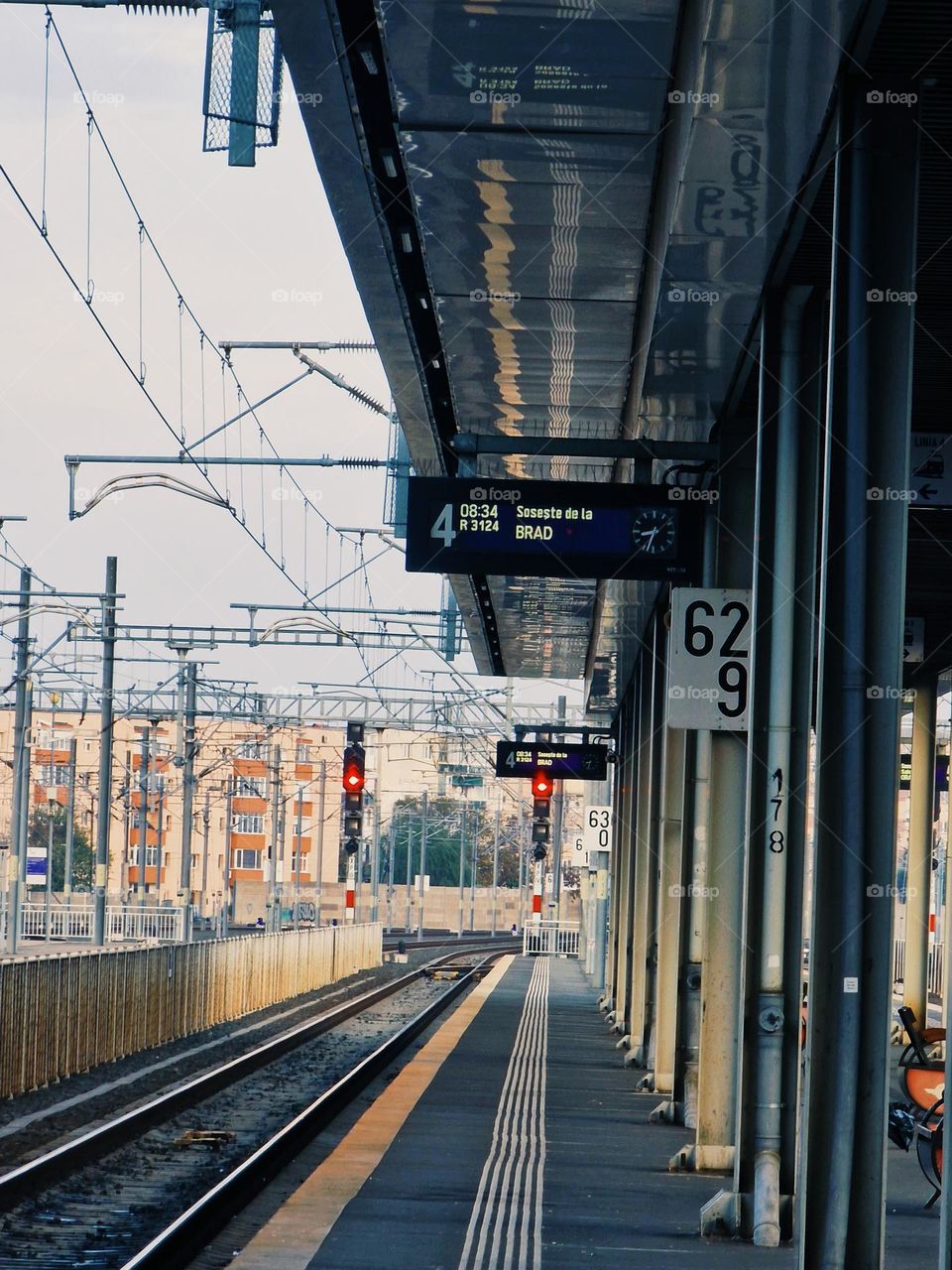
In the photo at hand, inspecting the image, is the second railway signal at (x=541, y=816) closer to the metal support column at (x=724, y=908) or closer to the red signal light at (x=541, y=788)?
the red signal light at (x=541, y=788)

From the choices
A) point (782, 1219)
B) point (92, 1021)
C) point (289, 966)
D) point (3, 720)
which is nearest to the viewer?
point (782, 1219)

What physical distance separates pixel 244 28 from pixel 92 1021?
38.7 ft

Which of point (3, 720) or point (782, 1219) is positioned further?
point (3, 720)

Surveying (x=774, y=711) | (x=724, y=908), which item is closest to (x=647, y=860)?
(x=724, y=908)

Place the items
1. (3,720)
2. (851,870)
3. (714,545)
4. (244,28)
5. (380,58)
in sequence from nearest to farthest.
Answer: (851,870) < (380,58) < (244,28) < (714,545) < (3,720)

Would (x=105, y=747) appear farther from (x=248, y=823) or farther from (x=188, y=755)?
(x=248, y=823)

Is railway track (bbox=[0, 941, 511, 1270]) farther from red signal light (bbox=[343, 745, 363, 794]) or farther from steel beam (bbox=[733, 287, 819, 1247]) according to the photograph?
red signal light (bbox=[343, 745, 363, 794])

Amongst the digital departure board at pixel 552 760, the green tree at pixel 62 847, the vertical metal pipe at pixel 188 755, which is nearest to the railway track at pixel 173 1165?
the digital departure board at pixel 552 760

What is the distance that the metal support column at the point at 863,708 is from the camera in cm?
724

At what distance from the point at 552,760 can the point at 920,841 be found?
7715 mm

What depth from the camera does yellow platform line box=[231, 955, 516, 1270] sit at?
8922 millimetres

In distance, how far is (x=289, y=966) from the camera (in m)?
34.0

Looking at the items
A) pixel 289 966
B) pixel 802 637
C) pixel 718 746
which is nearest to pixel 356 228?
pixel 802 637

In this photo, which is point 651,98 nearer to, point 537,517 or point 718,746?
point 537,517
